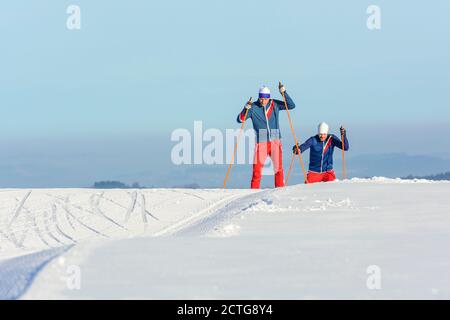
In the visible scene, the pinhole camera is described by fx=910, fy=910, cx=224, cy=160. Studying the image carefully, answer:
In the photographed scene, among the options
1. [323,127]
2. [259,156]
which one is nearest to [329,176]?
[323,127]

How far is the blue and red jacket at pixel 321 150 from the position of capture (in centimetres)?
1652

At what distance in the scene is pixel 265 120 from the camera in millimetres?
16922

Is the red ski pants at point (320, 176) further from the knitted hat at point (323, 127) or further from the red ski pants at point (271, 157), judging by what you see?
the knitted hat at point (323, 127)

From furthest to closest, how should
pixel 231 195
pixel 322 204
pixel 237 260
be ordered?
pixel 231 195 → pixel 322 204 → pixel 237 260

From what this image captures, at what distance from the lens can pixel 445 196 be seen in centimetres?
1316

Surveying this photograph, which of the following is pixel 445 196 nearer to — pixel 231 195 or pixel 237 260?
pixel 231 195

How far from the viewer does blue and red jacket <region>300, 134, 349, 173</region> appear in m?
16.5

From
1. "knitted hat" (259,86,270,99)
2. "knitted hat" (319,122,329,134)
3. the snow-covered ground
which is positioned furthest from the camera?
"knitted hat" (259,86,270,99)

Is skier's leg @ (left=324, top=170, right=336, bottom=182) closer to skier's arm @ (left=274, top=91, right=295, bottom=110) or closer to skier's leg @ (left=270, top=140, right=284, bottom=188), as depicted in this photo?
skier's leg @ (left=270, top=140, right=284, bottom=188)

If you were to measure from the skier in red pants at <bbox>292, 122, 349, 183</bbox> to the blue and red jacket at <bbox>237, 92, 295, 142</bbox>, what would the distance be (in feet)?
2.10

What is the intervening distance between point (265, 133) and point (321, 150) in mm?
1112

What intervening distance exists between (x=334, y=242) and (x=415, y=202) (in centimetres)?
367
